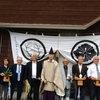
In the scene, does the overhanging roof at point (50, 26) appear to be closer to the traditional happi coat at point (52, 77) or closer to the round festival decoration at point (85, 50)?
the round festival decoration at point (85, 50)

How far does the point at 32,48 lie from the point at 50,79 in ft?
6.13

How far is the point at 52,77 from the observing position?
6508 mm

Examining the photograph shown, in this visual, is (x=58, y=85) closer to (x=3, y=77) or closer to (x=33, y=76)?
(x=33, y=76)

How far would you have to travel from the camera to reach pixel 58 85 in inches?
255

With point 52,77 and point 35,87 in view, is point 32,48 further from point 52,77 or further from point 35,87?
point 52,77

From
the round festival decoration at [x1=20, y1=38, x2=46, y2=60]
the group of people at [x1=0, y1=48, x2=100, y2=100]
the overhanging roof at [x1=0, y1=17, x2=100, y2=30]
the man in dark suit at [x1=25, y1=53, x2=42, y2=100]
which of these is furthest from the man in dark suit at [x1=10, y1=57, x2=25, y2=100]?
the overhanging roof at [x1=0, y1=17, x2=100, y2=30]

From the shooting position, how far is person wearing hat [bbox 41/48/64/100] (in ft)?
21.2

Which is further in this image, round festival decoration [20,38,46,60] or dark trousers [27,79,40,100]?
round festival decoration [20,38,46,60]

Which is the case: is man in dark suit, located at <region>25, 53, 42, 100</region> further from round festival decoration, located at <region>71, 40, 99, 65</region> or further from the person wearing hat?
round festival decoration, located at <region>71, 40, 99, 65</region>

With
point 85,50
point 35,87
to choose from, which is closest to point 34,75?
point 35,87

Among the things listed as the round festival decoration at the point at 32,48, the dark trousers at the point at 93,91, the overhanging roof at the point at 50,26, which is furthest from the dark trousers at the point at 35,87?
Answer: the overhanging roof at the point at 50,26
